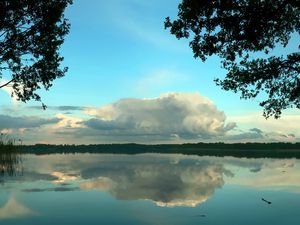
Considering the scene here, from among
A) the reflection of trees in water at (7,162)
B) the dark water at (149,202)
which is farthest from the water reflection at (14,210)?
the reflection of trees in water at (7,162)

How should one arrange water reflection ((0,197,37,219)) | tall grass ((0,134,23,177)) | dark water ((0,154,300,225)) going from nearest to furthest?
dark water ((0,154,300,225)) < water reflection ((0,197,37,219)) < tall grass ((0,134,23,177))

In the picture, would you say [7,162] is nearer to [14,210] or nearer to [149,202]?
[14,210]

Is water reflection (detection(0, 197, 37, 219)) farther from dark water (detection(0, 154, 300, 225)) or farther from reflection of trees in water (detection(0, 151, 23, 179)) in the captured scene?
reflection of trees in water (detection(0, 151, 23, 179))

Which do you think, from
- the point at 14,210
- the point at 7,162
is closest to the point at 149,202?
the point at 14,210

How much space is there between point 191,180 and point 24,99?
49.1 feet

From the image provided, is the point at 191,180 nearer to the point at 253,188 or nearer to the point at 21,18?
the point at 253,188

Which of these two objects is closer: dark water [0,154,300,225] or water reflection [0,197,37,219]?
dark water [0,154,300,225]

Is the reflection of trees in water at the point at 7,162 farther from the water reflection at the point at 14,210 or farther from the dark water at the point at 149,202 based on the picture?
the water reflection at the point at 14,210

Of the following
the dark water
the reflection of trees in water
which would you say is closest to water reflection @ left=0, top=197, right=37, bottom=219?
the dark water

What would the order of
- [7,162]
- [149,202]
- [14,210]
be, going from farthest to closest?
[7,162], [149,202], [14,210]

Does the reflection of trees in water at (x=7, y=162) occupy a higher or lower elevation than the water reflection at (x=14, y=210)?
higher

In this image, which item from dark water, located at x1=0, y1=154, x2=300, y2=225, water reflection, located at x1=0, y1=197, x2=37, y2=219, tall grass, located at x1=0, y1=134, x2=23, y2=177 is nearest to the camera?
dark water, located at x1=0, y1=154, x2=300, y2=225

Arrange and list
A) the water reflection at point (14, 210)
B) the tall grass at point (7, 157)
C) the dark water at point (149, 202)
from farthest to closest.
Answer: the tall grass at point (7, 157)
the water reflection at point (14, 210)
the dark water at point (149, 202)

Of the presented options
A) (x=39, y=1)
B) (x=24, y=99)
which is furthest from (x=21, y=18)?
(x=24, y=99)
